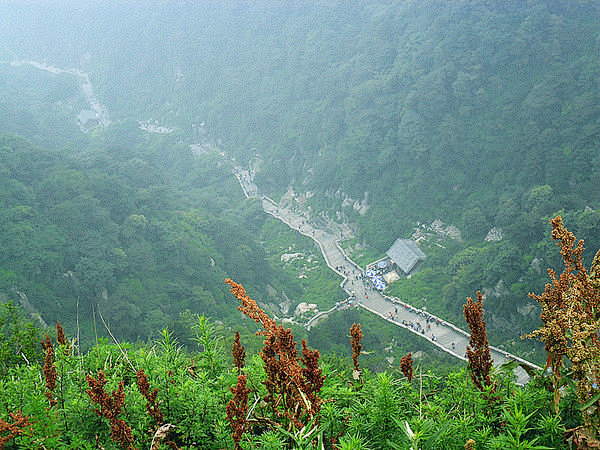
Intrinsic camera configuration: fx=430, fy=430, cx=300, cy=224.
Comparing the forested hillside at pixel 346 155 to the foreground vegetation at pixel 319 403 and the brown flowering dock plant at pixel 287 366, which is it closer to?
the foreground vegetation at pixel 319 403

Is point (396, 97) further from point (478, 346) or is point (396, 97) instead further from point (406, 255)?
point (478, 346)

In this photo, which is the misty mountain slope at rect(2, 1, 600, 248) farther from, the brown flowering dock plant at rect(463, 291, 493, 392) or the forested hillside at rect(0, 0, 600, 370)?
the brown flowering dock plant at rect(463, 291, 493, 392)

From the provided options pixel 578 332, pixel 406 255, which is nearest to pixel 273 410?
pixel 578 332

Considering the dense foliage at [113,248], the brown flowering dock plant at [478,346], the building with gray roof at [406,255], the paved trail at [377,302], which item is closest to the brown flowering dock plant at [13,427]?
the brown flowering dock plant at [478,346]

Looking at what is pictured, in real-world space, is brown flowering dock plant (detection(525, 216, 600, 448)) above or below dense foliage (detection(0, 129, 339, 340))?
below

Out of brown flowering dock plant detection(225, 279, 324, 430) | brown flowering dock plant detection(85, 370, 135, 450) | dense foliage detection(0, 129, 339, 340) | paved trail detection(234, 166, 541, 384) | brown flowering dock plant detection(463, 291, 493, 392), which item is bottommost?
paved trail detection(234, 166, 541, 384)

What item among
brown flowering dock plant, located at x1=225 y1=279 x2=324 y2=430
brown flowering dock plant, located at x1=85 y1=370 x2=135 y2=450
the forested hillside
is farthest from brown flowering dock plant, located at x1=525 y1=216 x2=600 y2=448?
the forested hillside
